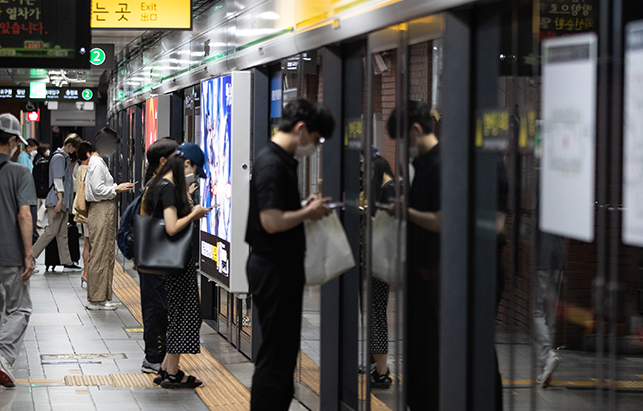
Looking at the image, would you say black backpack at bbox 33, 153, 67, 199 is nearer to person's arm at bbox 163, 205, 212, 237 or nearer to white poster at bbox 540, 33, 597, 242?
person's arm at bbox 163, 205, 212, 237

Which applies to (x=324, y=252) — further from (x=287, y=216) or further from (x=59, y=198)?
(x=59, y=198)

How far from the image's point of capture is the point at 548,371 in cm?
303

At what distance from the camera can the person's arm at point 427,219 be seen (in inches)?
139

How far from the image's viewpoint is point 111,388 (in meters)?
5.82

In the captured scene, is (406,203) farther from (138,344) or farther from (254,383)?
(138,344)

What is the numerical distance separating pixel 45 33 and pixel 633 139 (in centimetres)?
421

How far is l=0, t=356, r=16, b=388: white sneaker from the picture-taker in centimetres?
560

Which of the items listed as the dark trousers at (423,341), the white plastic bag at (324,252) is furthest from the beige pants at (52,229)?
the dark trousers at (423,341)

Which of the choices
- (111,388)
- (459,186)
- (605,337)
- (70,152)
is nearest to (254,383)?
(459,186)

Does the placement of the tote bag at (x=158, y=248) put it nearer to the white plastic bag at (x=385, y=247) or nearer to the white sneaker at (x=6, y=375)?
the white sneaker at (x=6, y=375)

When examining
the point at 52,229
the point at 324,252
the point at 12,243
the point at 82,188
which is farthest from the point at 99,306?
the point at 324,252

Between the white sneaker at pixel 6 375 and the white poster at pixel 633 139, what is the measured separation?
434 centimetres

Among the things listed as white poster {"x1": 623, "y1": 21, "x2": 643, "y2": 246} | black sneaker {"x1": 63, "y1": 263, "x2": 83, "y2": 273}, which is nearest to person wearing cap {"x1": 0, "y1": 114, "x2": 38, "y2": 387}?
white poster {"x1": 623, "y1": 21, "x2": 643, "y2": 246}

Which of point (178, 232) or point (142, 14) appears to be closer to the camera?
point (178, 232)
